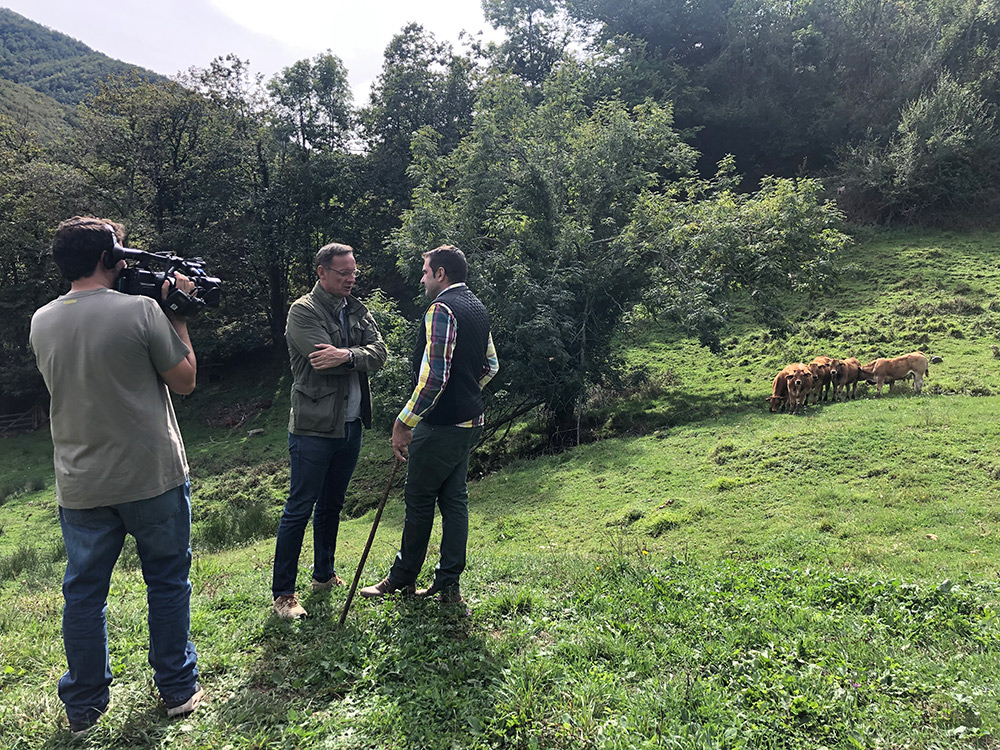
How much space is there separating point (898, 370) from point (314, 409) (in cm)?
1189

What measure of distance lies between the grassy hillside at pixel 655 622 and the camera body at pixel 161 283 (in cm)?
216

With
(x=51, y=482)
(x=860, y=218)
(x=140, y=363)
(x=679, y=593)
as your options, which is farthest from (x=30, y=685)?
(x=860, y=218)

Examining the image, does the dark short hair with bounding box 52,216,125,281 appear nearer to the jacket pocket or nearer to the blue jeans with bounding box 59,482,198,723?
the blue jeans with bounding box 59,482,198,723

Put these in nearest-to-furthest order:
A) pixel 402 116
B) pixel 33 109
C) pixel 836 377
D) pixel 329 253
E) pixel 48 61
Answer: pixel 329 253 < pixel 836 377 < pixel 402 116 < pixel 33 109 < pixel 48 61

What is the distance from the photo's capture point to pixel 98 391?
9.48ft

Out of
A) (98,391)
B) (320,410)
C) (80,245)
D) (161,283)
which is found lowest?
(320,410)

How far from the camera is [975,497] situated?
655 cm

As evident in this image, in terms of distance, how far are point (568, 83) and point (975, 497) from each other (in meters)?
15.4

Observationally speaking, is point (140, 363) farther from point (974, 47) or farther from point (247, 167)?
point (974, 47)

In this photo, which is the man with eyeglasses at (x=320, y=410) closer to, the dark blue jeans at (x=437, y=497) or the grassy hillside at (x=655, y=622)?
the grassy hillside at (x=655, y=622)

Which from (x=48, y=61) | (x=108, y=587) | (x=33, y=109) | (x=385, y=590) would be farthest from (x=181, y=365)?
(x=48, y=61)

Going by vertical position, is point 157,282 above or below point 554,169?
below

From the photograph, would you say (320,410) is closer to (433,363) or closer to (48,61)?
(433,363)

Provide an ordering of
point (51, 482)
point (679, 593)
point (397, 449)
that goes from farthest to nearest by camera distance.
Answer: point (51, 482)
point (679, 593)
point (397, 449)
